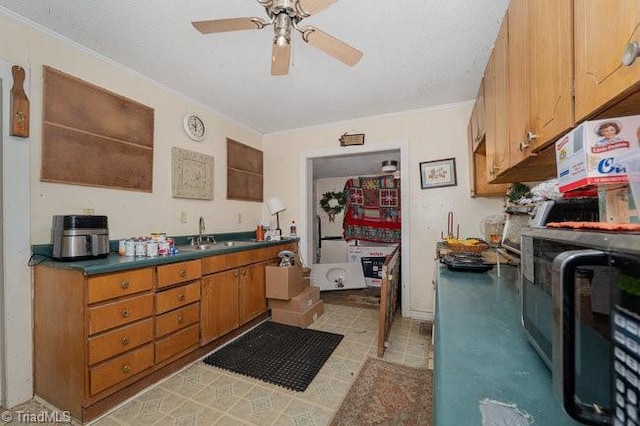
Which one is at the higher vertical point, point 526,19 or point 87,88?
point 87,88

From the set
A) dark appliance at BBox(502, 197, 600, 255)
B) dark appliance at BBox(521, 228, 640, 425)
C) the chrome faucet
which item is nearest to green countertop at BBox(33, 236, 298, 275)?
the chrome faucet

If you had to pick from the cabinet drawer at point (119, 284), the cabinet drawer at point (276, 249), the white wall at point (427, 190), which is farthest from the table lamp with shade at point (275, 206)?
the cabinet drawer at point (119, 284)

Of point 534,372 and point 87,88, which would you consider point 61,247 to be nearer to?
point 87,88

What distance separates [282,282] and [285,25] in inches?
86.1

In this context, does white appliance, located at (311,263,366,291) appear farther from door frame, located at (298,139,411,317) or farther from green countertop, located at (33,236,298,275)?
green countertop, located at (33,236,298,275)

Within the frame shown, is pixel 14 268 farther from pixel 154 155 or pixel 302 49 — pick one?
pixel 302 49

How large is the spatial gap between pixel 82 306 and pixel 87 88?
153cm

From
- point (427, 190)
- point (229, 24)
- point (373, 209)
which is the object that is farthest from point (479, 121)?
point (373, 209)

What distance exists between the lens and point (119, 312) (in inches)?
60.0

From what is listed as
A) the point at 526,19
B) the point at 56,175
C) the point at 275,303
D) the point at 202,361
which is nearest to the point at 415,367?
the point at 275,303

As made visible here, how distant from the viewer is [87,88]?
1.85 metres

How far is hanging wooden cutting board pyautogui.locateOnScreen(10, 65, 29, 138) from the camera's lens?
5.02ft

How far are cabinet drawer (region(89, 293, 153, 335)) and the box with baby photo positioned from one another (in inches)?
84.2

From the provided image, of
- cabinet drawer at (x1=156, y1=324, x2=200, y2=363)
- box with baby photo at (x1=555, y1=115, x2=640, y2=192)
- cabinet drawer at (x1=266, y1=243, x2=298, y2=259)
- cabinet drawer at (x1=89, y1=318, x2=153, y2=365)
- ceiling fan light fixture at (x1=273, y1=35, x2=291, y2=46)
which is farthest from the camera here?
cabinet drawer at (x1=266, y1=243, x2=298, y2=259)
